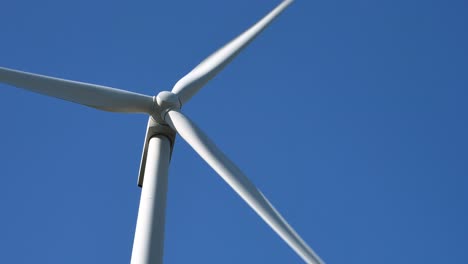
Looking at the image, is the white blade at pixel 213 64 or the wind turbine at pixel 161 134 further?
the white blade at pixel 213 64

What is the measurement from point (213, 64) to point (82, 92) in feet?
11.6

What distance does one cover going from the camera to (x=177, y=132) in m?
15.5

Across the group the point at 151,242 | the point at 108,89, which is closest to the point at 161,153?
the point at 108,89

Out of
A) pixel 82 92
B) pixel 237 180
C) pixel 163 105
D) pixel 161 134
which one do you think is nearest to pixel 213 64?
pixel 163 105

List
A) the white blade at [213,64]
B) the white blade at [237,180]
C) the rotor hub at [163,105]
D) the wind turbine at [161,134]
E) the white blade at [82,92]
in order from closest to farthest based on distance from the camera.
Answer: the white blade at [237,180]
the wind turbine at [161,134]
the white blade at [82,92]
the rotor hub at [163,105]
the white blade at [213,64]

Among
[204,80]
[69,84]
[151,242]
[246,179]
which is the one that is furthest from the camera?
[204,80]

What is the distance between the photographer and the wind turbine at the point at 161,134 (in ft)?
41.3

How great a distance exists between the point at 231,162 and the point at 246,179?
0.57 metres

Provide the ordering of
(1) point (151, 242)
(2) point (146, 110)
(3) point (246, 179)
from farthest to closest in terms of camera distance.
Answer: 1. (2) point (146, 110)
2. (3) point (246, 179)
3. (1) point (151, 242)

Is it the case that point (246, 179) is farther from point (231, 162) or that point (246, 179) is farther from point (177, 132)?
point (177, 132)

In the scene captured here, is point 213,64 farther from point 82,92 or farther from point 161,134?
point 82,92

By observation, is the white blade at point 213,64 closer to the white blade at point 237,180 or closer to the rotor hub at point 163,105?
the rotor hub at point 163,105

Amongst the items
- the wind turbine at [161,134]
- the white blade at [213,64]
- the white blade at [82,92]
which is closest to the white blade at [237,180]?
the wind turbine at [161,134]

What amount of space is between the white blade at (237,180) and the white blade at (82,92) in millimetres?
771
